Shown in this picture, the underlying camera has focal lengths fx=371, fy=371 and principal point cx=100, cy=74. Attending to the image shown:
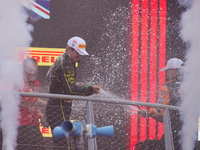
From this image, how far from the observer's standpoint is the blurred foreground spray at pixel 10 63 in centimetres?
342

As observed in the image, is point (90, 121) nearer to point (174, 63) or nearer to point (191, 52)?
point (174, 63)

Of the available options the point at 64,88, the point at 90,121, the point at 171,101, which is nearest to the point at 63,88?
the point at 64,88

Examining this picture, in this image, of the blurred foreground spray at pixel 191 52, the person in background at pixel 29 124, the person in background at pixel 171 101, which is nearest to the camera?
the person in background at pixel 29 124

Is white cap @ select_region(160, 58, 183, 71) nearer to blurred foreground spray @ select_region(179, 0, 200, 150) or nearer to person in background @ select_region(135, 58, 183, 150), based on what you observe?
person in background @ select_region(135, 58, 183, 150)

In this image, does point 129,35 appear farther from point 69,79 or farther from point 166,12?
point 69,79

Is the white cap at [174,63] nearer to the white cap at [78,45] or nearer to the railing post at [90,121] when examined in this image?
the white cap at [78,45]

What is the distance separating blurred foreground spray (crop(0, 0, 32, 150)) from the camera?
3.42 meters

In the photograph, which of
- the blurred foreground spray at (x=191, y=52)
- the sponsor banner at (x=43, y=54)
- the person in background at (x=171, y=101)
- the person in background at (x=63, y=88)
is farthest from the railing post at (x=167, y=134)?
the sponsor banner at (x=43, y=54)

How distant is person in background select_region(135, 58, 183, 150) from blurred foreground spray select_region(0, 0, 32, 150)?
150 cm

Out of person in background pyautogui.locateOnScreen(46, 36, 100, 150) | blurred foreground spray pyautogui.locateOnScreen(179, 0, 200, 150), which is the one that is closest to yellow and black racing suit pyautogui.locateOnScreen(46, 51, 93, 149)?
person in background pyautogui.locateOnScreen(46, 36, 100, 150)

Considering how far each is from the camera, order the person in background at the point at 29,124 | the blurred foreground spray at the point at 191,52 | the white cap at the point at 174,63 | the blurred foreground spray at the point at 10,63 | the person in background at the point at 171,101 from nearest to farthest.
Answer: the blurred foreground spray at the point at 10,63 → the person in background at the point at 29,124 → the person in background at the point at 171,101 → the blurred foreground spray at the point at 191,52 → the white cap at the point at 174,63

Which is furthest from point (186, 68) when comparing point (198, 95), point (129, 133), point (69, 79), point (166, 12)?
point (69, 79)

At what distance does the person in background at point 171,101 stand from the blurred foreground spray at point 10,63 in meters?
1.50

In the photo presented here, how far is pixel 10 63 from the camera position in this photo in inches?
158
